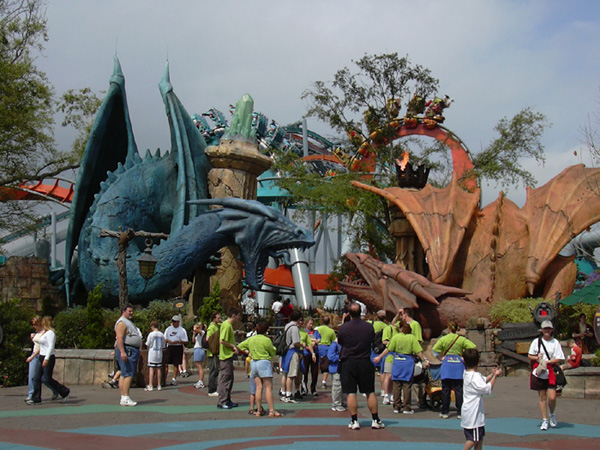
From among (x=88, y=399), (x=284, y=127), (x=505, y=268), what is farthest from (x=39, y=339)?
(x=284, y=127)

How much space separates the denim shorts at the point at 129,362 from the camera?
888cm

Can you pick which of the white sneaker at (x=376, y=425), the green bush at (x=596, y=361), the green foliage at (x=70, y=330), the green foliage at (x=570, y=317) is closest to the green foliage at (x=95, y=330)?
the green foliage at (x=70, y=330)

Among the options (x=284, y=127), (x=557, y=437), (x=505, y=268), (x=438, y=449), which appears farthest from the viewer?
(x=284, y=127)

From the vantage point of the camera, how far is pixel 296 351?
9281 mm

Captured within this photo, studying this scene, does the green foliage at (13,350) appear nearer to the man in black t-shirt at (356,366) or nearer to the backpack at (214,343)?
the backpack at (214,343)

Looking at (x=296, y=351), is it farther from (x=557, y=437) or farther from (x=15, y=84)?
(x=15, y=84)

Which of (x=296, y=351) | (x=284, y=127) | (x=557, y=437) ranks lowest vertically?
(x=557, y=437)

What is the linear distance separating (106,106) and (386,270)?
27.2ft

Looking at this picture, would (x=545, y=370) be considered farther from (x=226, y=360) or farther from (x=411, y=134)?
(x=411, y=134)

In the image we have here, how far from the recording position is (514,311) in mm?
14844

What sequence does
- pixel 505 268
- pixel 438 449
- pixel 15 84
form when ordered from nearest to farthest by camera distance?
pixel 438 449 → pixel 15 84 → pixel 505 268

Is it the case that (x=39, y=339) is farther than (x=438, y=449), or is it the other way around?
(x=39, y=339)

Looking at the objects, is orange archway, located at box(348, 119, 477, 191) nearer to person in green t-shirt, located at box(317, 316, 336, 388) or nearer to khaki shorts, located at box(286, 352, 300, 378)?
person in green t-shirt, located at box(317, 316, 336, 388)

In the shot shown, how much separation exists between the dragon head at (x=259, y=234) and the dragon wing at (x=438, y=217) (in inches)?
201
